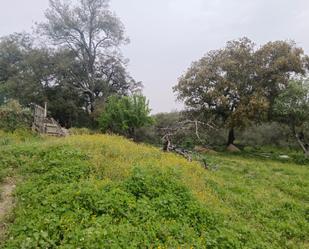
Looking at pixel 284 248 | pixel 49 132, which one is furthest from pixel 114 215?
pixel 49 132

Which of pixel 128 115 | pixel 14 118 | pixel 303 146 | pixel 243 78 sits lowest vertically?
pixel 303 146

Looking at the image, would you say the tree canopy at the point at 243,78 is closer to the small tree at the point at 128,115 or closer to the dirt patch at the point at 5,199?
the small tree at the point at 128,115

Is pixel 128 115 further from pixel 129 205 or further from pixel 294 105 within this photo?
pixel 129 205

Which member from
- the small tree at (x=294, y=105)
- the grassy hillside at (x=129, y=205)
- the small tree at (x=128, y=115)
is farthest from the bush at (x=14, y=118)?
the small tree at (x=294, y=105)

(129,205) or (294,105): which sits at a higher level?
(294,105)

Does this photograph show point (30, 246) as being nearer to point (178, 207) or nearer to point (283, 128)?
point (178, 207)

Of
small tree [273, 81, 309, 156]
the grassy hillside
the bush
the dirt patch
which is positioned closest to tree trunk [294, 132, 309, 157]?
A: small tree [273, 81, 309, 156]

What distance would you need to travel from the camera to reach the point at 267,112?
17734mm

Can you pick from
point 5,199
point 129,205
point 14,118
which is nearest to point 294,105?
point 129,205

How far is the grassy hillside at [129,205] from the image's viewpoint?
4414 mm

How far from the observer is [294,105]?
52.4ft

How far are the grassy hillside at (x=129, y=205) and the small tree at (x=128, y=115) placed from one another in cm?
1029

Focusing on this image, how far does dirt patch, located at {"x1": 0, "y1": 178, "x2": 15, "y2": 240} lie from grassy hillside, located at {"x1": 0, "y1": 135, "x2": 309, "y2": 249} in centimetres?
14

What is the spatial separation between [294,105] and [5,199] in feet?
49.7
